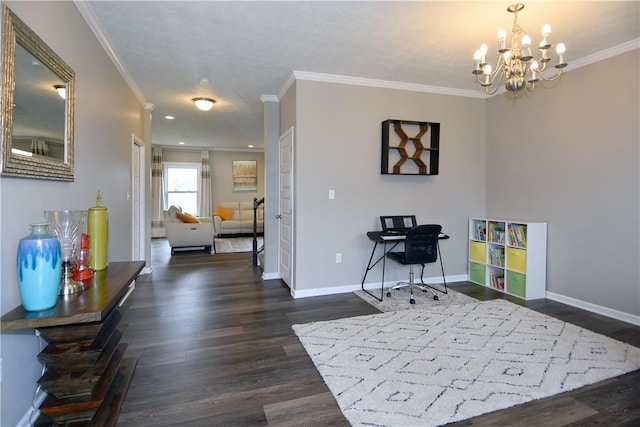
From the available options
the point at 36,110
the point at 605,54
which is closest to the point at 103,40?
the point at 36,110

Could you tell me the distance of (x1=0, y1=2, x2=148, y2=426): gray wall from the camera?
4.91 feet

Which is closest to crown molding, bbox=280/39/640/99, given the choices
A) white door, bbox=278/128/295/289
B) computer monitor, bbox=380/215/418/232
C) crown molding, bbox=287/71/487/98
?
crown molding, bbox=287/71/487/98

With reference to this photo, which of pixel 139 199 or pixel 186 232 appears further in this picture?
pixel 186 232

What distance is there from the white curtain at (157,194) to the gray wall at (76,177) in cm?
518

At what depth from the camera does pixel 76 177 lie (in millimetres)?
2238

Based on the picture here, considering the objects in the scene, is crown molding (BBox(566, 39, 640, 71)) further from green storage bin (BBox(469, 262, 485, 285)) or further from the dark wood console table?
the dark wood console table

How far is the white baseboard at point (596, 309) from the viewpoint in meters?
2.95

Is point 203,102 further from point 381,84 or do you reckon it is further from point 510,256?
point 510,256

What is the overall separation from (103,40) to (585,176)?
15.3ft

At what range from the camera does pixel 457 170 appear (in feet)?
14.4

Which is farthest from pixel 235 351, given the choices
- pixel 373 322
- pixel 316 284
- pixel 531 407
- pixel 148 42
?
pixel 148 42

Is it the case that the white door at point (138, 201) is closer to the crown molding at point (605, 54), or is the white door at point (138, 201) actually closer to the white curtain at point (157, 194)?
the white curtain at point (157, 194)

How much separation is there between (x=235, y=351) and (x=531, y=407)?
190cm

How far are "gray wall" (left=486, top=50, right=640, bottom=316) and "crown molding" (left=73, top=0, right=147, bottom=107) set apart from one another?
441 centimetres
